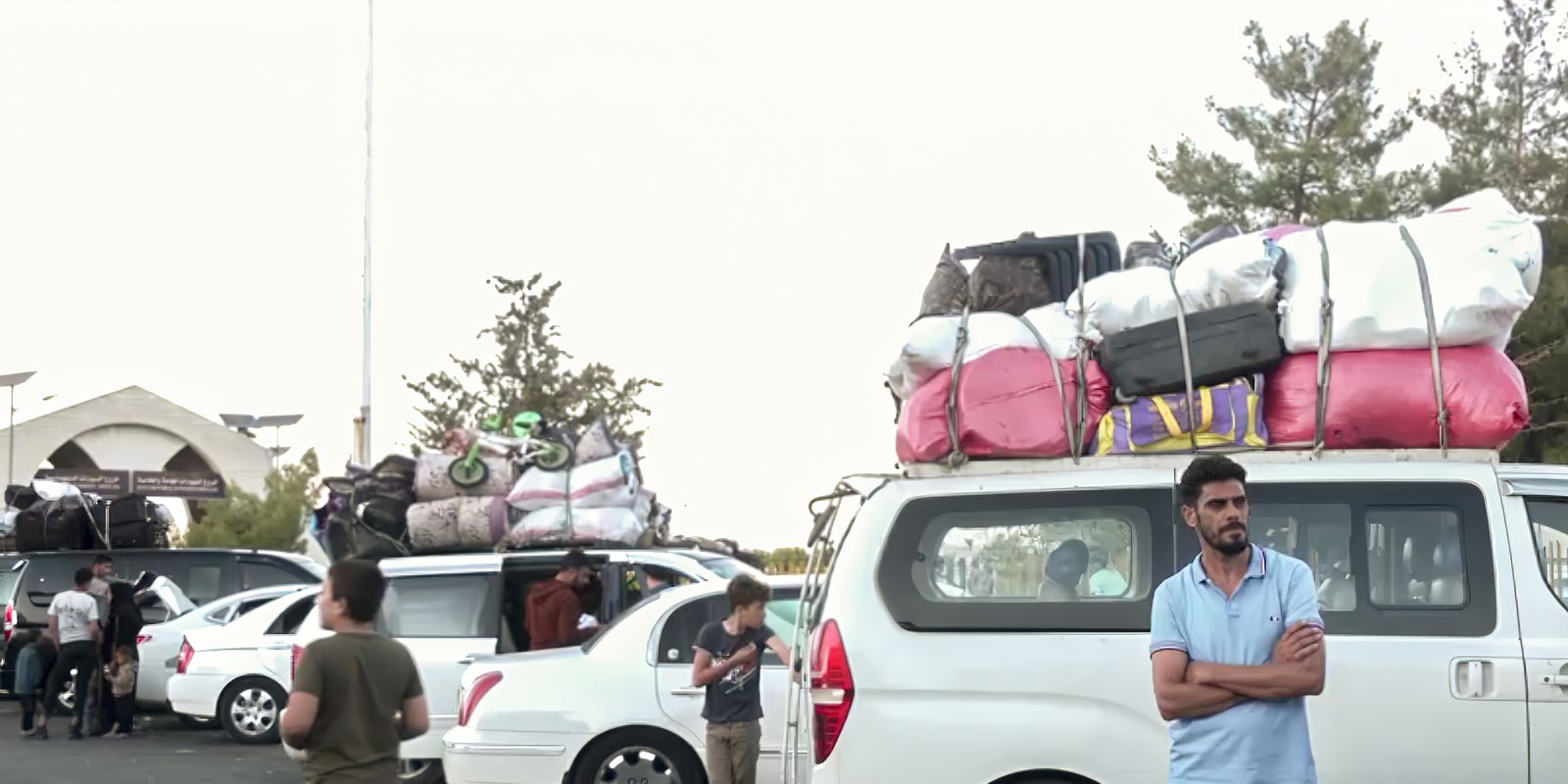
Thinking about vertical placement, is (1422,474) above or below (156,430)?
below

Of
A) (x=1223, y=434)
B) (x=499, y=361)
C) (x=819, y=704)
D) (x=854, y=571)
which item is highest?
(x=499, y=361)

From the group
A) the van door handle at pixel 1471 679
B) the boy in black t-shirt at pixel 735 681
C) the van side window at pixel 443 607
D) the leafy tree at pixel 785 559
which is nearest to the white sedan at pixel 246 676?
the van side window at pixel 443 607

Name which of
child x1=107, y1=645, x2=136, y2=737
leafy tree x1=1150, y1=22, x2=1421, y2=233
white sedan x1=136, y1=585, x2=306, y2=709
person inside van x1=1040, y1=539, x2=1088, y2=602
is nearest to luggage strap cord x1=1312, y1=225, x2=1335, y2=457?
person inside van x1=1040, y1=539, x2=1088, y2=602

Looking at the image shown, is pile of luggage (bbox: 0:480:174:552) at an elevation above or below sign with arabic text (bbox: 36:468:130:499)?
below

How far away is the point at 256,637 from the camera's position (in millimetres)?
18547

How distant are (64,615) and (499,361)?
1054 inches

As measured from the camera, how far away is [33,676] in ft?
66.4

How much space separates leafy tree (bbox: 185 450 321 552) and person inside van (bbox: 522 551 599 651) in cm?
4438

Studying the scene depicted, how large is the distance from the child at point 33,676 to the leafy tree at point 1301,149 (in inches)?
817

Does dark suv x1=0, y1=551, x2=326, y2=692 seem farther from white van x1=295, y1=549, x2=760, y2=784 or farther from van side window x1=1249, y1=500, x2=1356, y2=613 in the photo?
van side window x1=1249, y1=500, x2=1356, y2=613

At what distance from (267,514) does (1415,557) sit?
5561 cm

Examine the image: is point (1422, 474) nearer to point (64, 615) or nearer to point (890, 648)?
point (890, 648)

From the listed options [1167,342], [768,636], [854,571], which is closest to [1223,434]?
[1167,342]

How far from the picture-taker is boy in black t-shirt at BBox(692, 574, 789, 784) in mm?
9742
